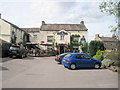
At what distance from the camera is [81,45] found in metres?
33.0

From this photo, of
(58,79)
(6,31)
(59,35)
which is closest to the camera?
(58,79)

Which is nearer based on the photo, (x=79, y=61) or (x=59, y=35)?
(x=79, y=61)

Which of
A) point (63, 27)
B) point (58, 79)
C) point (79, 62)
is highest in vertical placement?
point (63, 27)

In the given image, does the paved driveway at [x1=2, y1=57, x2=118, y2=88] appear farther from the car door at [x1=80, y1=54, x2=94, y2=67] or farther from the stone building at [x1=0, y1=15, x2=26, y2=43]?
the stone building at [x1=0, y1=15, x2=26, y2=43]

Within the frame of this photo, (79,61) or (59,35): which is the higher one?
(59,35)

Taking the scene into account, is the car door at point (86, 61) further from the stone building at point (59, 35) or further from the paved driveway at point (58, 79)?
the stone building at point (59, 35)

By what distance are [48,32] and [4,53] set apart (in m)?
16.9

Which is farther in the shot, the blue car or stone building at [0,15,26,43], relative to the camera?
stone building at [0,15,26,43]

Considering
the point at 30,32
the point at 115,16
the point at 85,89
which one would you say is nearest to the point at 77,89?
the point at 85,89

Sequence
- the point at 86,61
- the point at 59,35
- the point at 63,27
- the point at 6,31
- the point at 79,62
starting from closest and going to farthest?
the point at 79,62 < the point at 86,61 < the point at 6,31 < the point at 59,35 < the point at 63,27

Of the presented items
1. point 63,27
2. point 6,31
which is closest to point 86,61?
point 6,31

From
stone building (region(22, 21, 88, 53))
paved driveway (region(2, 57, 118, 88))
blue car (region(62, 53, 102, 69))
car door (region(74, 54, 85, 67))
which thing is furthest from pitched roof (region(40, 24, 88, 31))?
paved driveway (region(2, 57, 118, 88))

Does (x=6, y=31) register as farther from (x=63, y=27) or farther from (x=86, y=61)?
(x=86, y=61)

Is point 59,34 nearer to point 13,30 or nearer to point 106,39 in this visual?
point 13,30
